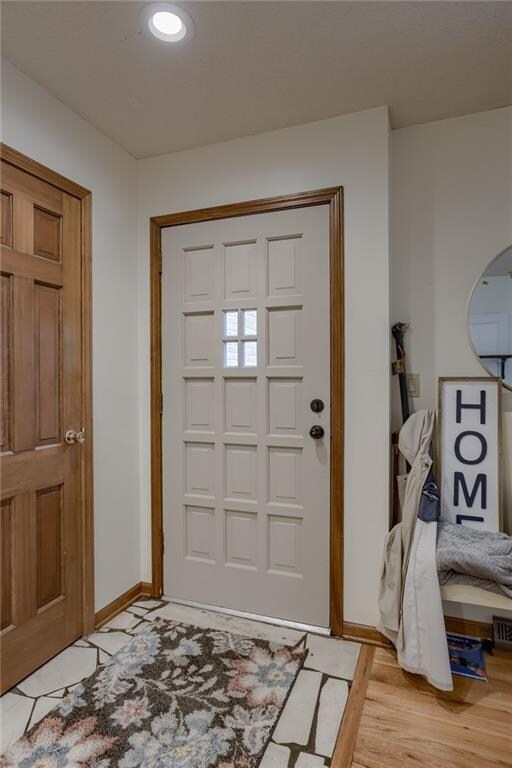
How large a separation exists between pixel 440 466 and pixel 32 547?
184cm

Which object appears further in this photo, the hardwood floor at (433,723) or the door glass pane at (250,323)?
the door glass pane at (250,323)

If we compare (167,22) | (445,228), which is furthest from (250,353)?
Result: (167,22)

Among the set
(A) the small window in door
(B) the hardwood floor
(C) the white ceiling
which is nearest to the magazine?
(B) the hardwood floor

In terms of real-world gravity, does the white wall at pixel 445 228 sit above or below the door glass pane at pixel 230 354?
above

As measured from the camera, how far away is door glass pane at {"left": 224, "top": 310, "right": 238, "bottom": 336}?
2.24 metres

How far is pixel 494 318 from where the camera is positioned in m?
1.98

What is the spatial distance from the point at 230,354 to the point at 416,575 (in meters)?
1.32

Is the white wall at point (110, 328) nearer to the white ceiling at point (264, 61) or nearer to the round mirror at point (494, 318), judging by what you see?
the white ceiling at point (264, 61)

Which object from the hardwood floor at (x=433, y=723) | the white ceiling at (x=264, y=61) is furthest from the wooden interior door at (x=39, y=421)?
the hardwood floor at (x=433, y=723)

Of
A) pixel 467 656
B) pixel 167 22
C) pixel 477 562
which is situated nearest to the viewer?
pixel 167 22

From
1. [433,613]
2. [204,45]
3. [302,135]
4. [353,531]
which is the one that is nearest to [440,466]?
[353,531]

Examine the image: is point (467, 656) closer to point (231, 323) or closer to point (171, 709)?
point (171, 709)

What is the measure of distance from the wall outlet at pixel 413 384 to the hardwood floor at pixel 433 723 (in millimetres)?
1211

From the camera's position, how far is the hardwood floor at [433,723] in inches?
54.1
